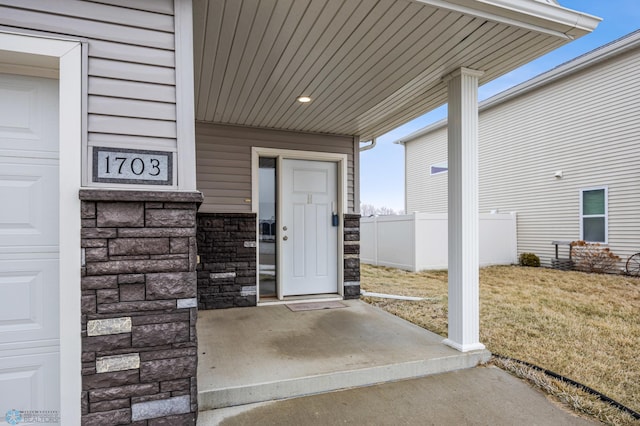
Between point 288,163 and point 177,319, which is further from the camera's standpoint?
point 288,163

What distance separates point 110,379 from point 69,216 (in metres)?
0.84

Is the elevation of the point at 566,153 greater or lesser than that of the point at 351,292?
greater

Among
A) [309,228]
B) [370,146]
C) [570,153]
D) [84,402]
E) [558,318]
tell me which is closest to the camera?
[84,402]

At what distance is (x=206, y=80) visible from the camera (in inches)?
126

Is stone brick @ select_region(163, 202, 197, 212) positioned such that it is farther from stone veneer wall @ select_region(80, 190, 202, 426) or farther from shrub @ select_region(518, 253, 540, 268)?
shrub @ select_region(518, 253, 540, 268)

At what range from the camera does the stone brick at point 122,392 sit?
5.90 feet

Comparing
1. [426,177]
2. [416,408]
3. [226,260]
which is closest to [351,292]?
[226,260]

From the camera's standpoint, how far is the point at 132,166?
1911 millimetres

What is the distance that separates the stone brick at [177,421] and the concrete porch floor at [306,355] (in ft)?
0.87

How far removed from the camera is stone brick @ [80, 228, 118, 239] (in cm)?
180

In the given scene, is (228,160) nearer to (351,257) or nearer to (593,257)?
(351,257)

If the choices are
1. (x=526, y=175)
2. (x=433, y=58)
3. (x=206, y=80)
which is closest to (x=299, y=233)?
(x=206, y=80)

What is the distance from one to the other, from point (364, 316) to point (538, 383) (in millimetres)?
1877

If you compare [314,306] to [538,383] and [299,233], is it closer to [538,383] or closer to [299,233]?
[299,233]
